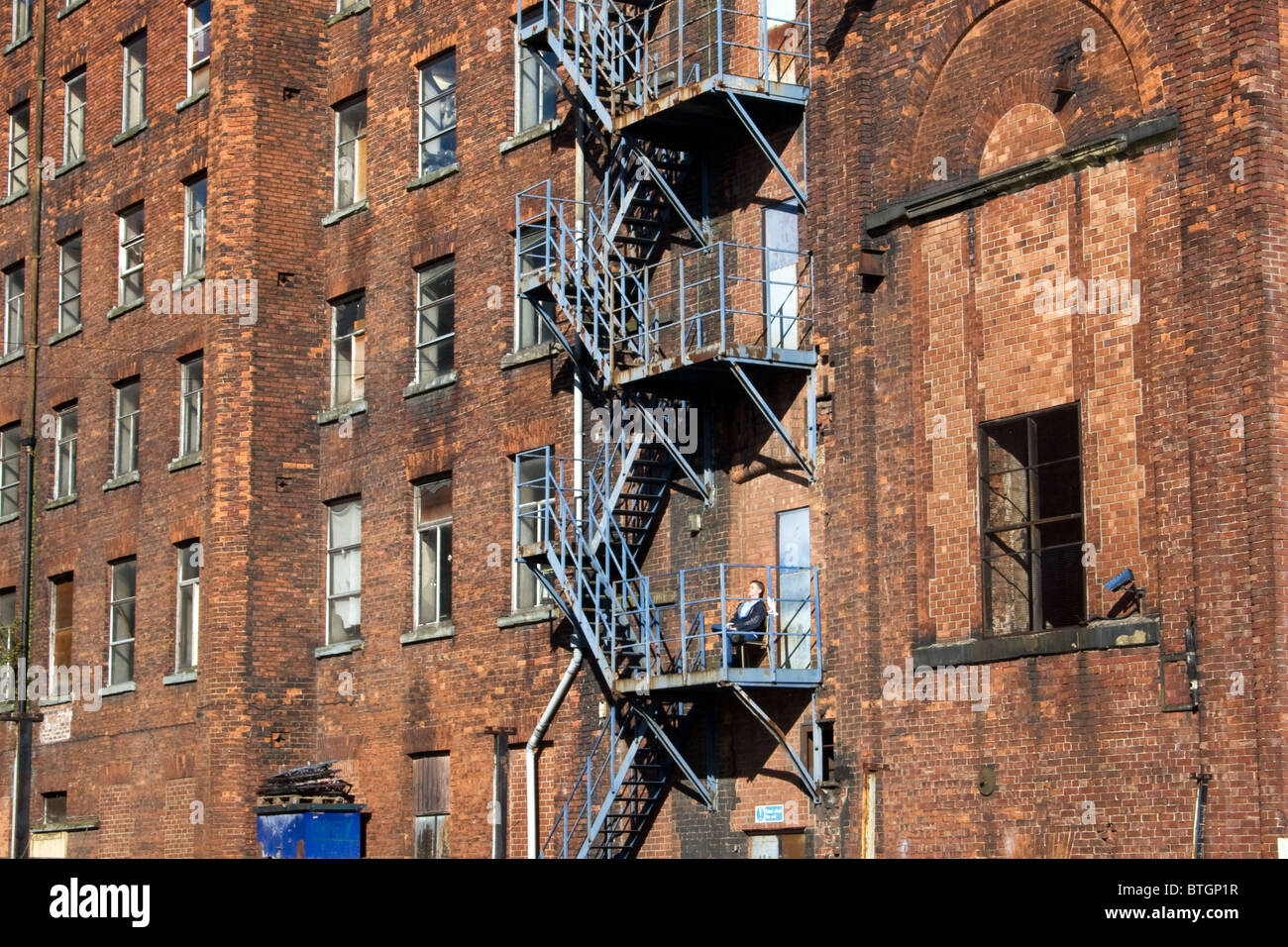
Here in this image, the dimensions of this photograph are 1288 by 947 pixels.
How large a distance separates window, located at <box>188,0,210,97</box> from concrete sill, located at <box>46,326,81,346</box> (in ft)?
17.7

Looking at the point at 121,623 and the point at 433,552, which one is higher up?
the point at 433,552

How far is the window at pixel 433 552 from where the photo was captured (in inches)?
1020

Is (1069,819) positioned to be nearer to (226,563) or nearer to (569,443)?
(569,443)

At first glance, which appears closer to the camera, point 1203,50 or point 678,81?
point 1203,50

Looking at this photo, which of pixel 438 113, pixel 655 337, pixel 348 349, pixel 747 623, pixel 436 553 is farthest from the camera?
pixel 348 349

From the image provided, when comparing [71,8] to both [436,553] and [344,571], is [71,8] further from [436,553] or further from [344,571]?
[436,553]

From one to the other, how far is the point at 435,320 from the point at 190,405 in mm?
6089

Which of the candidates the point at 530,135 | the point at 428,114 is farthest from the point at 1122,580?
the point at 428,114

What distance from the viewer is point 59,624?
111ft

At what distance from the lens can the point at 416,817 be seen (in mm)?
25438

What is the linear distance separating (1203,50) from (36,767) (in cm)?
2517

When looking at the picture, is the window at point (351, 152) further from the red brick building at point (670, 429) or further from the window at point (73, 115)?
the window at point (73, 115)

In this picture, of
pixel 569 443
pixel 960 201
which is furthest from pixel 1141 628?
pixel 569 443

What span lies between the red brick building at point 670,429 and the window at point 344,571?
0.10 m
